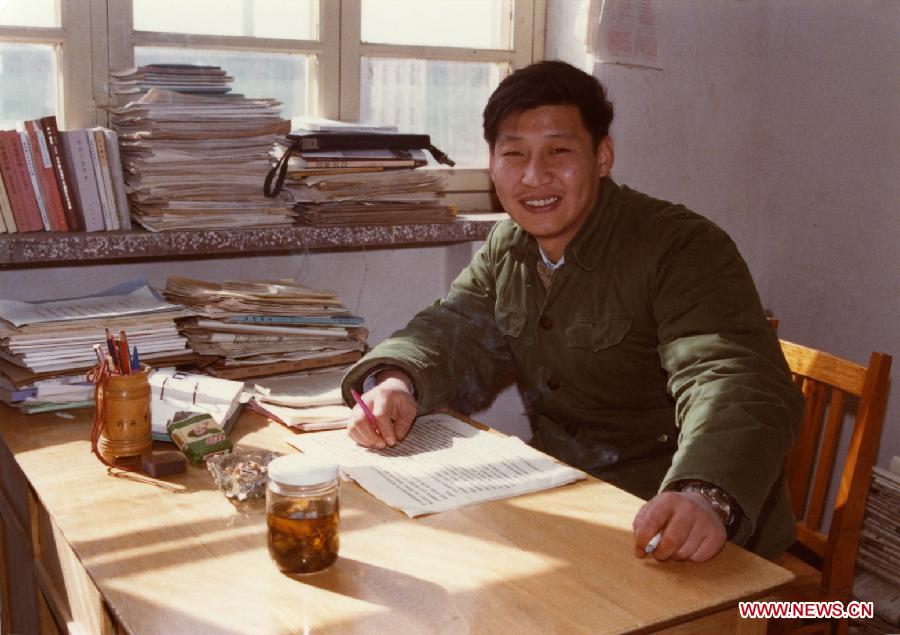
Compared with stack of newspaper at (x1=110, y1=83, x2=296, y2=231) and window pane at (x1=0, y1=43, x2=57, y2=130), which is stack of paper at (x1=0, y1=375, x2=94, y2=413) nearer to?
stack of newspaper at (x1=110, y1=83, x2=296, y2=231)

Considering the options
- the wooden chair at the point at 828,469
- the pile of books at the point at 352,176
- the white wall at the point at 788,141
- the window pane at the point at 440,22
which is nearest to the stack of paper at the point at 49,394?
the pile of books at the point at 352,176

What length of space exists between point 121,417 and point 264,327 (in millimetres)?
512

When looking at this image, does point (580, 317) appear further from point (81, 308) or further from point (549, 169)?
point (81, 308)

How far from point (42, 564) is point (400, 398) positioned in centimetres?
61

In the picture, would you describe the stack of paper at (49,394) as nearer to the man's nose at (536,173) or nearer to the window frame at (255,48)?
the window frame at (255,48)

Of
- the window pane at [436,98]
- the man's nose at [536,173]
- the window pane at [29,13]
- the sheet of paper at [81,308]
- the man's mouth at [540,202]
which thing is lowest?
the sheet of paper at [81,308]

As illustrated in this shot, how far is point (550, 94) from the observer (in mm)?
1698

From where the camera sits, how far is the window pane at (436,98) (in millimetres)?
2402

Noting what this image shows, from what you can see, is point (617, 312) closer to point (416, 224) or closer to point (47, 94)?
point (416, 224)

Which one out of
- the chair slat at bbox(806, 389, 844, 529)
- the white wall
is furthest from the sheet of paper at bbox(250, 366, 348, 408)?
the white wall

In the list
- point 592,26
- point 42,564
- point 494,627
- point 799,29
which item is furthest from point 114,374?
point 799,29

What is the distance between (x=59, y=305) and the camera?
1875mm

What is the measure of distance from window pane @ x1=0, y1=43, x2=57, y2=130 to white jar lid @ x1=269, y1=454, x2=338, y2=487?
4.29 ft

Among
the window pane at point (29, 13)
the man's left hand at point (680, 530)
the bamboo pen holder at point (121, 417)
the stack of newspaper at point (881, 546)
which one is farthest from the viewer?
the stack of newspaper at point (881, 546)
